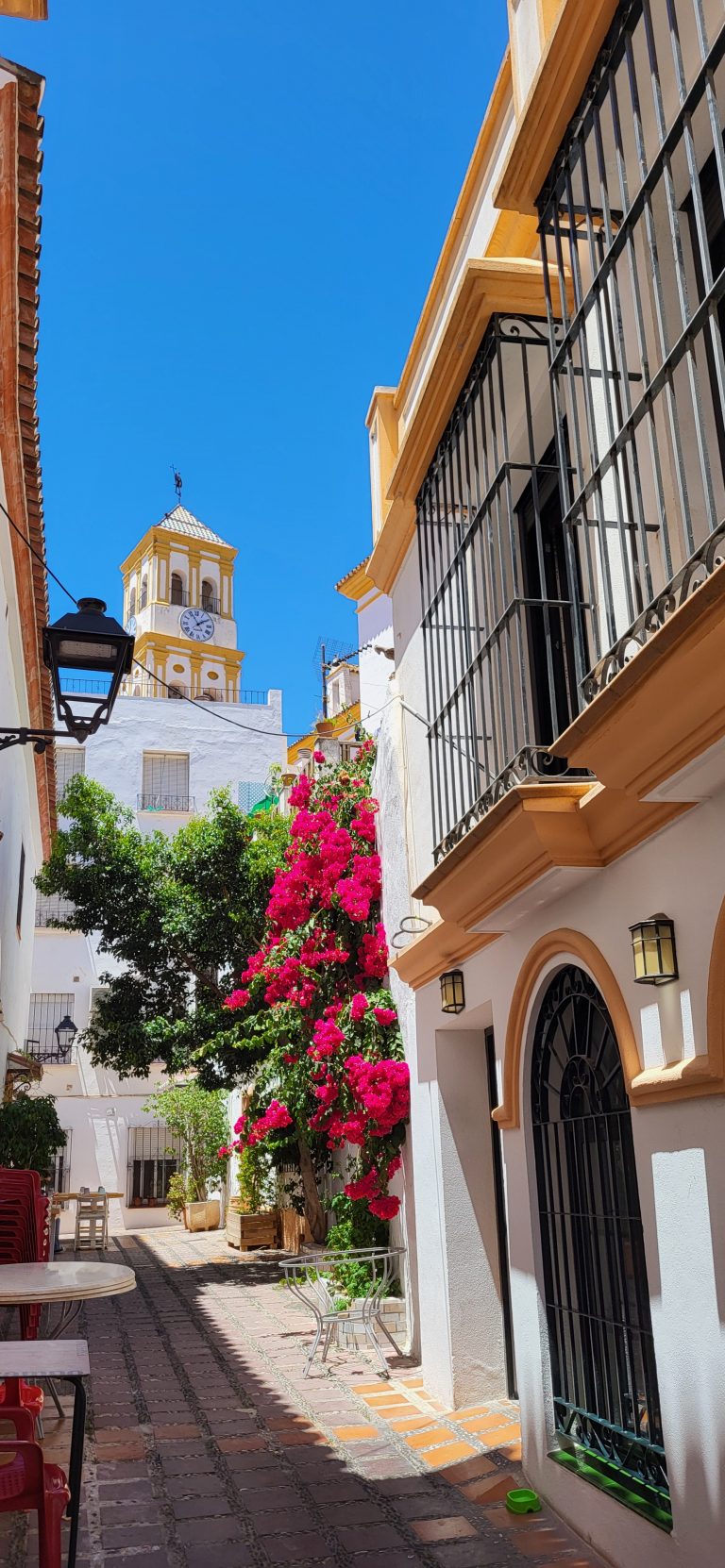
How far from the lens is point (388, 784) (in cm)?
977

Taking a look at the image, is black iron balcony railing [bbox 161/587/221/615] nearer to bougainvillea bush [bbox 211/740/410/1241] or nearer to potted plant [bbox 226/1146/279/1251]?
potted plant [bbox 226/1146/279/1251]

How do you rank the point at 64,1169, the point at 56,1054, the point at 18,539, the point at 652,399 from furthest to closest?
the point at 56,1054 < the point at 64,1169 < the point at 18,539 < the point at 652,399

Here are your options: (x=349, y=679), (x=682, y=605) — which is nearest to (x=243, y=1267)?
(x=682, y=605)

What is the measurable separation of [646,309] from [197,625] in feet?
127

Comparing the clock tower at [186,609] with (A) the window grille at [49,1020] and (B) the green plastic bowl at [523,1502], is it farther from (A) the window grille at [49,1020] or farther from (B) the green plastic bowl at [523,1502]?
(B) the green plastic bowl at [523,1502]

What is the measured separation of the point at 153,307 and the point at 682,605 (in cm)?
1048

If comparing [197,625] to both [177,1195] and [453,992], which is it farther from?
[453,992]

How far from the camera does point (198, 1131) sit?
21.7 meters

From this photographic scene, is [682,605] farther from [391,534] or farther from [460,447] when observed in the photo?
[391,534]

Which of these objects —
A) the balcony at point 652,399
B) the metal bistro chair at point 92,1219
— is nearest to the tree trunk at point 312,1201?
the metal bistro chair at point 92,1219

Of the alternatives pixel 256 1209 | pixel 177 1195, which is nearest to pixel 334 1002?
pixel 256 1209

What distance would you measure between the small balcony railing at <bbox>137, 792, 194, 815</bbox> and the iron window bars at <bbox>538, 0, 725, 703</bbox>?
2483 cm

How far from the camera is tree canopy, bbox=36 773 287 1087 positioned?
15.2 m

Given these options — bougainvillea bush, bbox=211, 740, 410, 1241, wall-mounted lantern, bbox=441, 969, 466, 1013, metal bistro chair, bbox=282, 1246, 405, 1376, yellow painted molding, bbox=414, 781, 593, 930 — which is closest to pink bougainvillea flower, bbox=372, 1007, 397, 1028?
bougainvillea bush, bbox=211, 740, 410, 1241
